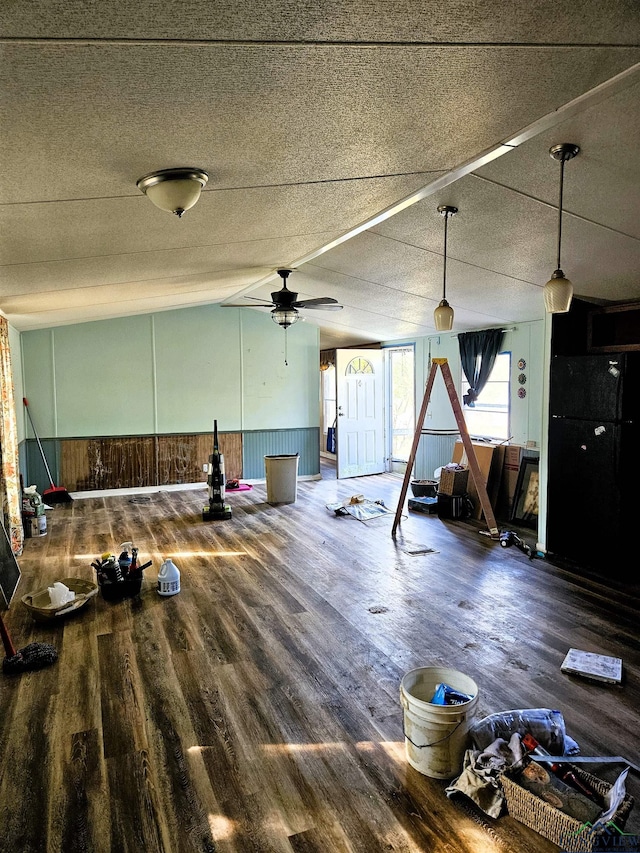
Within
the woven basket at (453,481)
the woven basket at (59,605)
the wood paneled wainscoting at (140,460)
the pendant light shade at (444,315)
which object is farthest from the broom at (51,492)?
the pendant light shade at (444,315)

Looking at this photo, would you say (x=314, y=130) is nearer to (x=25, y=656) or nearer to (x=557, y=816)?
(x=557, y=816)

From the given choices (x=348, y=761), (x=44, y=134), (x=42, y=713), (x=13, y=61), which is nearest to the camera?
(x=13, y=61)

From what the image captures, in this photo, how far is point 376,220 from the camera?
3773mm

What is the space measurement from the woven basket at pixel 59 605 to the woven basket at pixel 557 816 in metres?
2.97

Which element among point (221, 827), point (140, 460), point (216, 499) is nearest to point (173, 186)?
point (221, 827)

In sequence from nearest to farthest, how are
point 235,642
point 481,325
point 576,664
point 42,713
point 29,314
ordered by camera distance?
point 42,713 → point 576,664 → point 235,642 → point 29,314 → point 481,325

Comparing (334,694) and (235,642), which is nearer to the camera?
(334,694)

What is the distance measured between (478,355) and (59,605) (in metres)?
5.71

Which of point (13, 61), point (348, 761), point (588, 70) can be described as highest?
point (588, 70)

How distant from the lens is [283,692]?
2.93m

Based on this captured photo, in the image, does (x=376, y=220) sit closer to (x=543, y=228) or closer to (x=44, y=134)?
(x=543, y=228)

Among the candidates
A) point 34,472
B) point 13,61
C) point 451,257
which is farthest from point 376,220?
point 34,472

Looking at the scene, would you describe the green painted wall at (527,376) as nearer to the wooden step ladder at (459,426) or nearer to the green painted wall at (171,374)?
the wooden step ladder at (459,426)

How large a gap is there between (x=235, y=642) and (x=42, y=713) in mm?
1130
